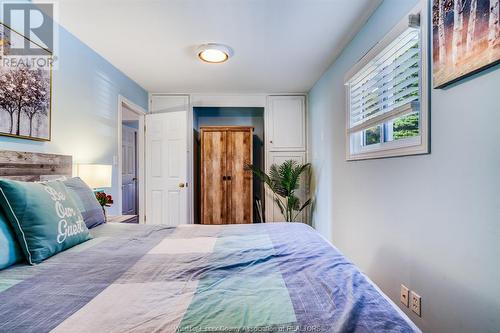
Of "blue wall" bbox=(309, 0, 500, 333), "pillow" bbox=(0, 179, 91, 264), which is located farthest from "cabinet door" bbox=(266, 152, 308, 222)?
"pillow" bbox=(0, 179, 91, 264)

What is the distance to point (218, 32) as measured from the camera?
2.15 meters

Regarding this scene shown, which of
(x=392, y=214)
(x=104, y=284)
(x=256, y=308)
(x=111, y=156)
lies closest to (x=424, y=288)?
(x=392, y=214)

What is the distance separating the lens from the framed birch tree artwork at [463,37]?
947 millimetres

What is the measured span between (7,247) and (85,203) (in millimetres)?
613

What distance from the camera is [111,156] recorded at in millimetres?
2801

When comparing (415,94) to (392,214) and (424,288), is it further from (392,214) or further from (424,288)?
(424,288)

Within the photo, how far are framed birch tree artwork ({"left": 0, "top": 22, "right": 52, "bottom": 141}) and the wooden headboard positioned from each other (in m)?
0.13

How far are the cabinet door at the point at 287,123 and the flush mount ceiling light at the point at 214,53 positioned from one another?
147 cm

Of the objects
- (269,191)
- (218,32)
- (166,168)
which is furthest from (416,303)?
(166,168)

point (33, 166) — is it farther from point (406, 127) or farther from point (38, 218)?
point (406, 127)

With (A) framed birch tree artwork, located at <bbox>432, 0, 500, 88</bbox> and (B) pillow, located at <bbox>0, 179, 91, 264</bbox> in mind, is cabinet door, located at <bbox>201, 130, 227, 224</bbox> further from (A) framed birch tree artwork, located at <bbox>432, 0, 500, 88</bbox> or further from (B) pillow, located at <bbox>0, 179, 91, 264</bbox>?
(A) framed birch tree artwork, located at <bbox>432, 0, 500, 88</bbox>

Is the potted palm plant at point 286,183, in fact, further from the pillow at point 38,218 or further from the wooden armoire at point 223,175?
the pillow at point 38,218

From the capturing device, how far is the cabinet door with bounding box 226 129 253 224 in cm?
382

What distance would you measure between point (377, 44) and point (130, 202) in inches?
198
